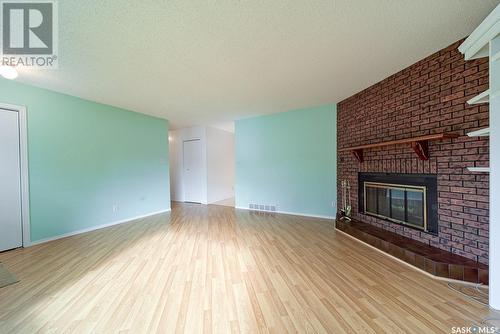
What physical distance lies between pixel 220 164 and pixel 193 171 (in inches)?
37.9

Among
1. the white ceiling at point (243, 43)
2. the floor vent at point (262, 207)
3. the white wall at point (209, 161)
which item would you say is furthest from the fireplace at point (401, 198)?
the white wall at point (209, 161)

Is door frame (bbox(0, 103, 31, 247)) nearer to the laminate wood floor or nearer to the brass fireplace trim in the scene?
the laminate wood floor

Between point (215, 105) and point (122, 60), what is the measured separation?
79.3 inches

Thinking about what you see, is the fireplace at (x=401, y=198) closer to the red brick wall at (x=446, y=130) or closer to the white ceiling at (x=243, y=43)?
the red brick wall at (x=446, y=130)

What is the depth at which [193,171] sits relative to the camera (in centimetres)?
640

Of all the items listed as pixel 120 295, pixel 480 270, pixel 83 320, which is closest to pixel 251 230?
pixel 120 295

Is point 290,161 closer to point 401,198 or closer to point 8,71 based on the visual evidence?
point 401,198

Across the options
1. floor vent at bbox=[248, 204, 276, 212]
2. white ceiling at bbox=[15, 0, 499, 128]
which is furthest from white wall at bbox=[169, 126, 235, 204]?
white ceiling at bbox=[15, 0, 499, 128]

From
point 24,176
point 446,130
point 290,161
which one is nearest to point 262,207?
point 290,161

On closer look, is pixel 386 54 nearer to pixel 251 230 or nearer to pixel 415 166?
pixel 415 166

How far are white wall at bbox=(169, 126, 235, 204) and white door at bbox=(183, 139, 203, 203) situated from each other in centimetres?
13
